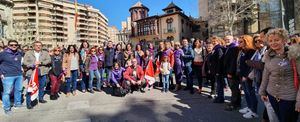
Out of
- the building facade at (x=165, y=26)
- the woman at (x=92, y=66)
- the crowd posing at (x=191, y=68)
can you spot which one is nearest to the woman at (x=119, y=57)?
the crowd posing at (x=191, y=68)

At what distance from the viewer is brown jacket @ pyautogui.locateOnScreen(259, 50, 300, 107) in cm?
350

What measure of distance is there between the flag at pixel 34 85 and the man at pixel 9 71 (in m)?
0.30

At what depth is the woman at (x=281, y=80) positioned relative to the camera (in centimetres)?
350

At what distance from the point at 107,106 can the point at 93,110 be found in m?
0.54

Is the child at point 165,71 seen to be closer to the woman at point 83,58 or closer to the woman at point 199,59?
the woman at point 199,59

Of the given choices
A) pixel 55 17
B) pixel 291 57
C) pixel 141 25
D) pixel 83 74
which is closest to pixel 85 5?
pixel 55 17

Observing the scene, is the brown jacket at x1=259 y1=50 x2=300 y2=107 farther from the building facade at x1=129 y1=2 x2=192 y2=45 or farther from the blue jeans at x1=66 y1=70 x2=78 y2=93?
the building facade at x1=129 y1=2 x2=192 y2=45

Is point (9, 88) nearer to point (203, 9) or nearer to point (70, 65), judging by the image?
point (70, 65)

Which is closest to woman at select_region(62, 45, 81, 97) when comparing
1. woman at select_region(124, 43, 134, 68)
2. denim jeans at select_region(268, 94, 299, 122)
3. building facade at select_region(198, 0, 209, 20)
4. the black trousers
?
woman at select_region(124, 43, 134, 68)

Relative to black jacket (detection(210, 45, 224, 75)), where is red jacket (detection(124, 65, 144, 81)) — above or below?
→ below

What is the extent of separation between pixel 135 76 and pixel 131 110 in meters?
2.82

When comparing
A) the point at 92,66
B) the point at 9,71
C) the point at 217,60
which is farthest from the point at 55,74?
the point at 217,60

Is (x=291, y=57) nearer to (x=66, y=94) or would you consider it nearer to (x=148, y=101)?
(x=148, y=101)

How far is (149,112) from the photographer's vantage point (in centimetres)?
700
